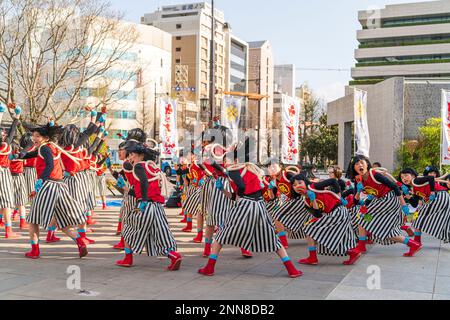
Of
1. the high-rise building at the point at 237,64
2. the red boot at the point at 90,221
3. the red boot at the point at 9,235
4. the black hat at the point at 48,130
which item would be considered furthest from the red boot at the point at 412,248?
the high-rise building at the point at 237,64

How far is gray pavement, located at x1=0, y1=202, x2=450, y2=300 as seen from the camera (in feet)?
18.7

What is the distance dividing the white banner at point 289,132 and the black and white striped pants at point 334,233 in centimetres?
623

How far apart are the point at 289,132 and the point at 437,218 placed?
601 cm

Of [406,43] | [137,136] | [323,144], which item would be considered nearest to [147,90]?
[323,144]

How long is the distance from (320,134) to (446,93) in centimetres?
2902

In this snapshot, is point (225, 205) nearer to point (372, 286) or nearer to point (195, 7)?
point (372, 286)

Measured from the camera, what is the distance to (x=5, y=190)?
9297 mm

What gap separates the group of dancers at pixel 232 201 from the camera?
6.59 metres

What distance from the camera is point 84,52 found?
1700cm

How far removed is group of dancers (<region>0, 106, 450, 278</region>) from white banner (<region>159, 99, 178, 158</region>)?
554 cm

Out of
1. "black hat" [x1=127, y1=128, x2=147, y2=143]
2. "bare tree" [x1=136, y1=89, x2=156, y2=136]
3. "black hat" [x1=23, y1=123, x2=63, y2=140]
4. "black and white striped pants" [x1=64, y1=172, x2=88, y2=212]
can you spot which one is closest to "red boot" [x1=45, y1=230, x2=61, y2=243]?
"black and white striped pants" [x1=64, y1=172, x2=88, y2=212]

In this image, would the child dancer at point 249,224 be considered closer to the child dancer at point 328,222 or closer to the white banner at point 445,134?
the child dancer at point 328,222

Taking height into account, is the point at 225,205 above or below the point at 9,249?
above
